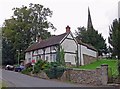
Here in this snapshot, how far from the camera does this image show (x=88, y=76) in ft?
98.2

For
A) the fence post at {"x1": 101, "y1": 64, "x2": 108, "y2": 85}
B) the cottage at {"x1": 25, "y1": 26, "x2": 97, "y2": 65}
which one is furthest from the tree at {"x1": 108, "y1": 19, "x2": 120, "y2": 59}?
the cottage at {"x1": 25, "y1": 26, "x2": 97, "y2": 65}

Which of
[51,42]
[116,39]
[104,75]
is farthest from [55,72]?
[51,42]

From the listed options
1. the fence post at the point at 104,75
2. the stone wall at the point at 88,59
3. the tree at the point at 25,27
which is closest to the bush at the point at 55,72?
the fence post at the point at 104,75

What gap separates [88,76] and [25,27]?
43061 millimetres

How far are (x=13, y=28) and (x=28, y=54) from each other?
25.8ft

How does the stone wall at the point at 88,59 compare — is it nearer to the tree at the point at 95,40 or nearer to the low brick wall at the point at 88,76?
the tree at the point at 95,40

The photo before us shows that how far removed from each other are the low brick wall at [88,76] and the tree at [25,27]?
38.5m

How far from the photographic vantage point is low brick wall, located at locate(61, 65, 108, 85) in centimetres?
2780

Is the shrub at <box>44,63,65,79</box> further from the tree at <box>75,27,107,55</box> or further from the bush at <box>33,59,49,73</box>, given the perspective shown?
the tree at <box>75,27,107,55</box>

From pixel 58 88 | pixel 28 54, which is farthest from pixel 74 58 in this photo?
pixel 58 88

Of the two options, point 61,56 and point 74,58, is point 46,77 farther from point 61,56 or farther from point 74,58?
point 74,58

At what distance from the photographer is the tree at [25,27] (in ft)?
235

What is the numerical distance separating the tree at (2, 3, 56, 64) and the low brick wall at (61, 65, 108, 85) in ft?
126

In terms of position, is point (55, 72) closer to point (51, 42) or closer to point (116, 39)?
point (116, 39)
